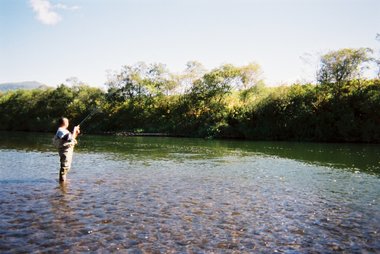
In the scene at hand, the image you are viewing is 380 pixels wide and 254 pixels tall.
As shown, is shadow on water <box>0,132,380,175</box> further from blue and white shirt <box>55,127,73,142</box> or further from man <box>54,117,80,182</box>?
blue and white shirt <box>55,127,73,142</box>

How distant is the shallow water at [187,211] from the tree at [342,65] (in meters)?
43.0

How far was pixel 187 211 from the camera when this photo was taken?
1220 cm

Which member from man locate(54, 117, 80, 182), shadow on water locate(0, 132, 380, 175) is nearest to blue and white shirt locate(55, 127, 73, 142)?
man locate(54, 117, 80, 182)

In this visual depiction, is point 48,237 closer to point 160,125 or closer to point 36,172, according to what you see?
point 36,172

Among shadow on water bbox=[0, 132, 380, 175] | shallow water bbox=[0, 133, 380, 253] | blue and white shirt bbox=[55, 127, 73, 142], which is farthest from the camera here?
shadow on water bbox=[0, 132, 380, 175]

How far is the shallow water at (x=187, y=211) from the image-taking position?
895 centimetres

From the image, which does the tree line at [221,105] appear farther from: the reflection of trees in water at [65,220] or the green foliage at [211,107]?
the reflection of trees in water at [65,220]

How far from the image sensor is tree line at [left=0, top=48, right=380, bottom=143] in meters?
55.7

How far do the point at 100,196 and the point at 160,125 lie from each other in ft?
223

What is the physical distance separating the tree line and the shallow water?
1378 cm

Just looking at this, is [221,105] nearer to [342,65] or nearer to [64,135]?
[342,65]

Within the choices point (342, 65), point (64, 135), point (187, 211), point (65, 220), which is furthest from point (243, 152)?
point (342, 65)

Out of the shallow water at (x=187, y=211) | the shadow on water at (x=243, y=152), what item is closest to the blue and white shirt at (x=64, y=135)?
the shallow water at (x=187, y=211)

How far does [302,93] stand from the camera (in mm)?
60781
